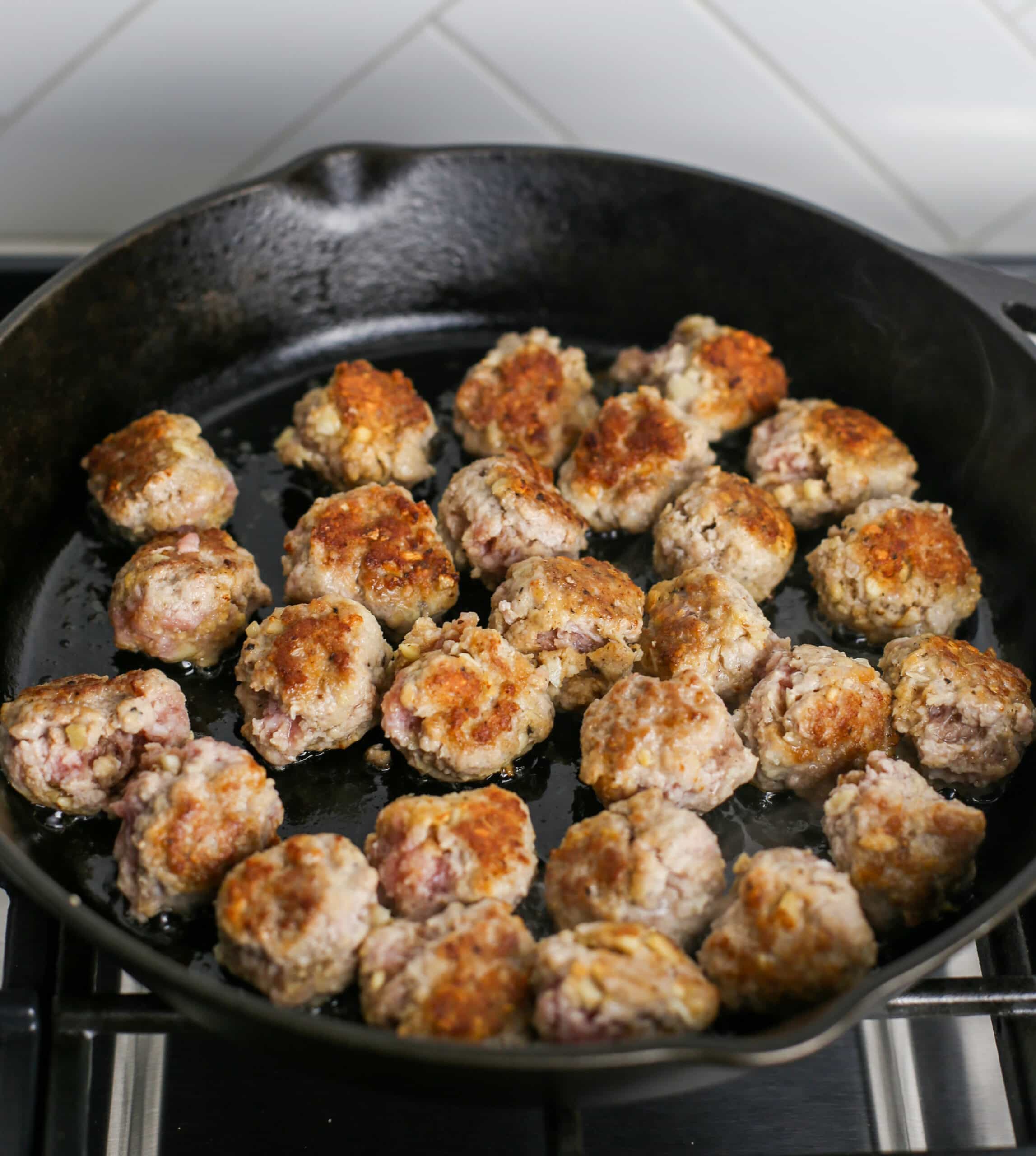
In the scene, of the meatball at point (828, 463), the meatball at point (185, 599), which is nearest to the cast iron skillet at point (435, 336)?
the meatball at point (185, 599)

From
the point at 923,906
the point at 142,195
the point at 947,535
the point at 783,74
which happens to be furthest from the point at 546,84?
the point at 923,906

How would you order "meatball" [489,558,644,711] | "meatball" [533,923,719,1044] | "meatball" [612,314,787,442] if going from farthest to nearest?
1. "meatball" [612,314,787,442]
2. "meatball" [489,558,644,711]
3. "meatball" [533,923,719,1044]

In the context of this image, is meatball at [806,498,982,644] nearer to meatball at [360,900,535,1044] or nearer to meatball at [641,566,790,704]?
meatball at [641,566,790,704]

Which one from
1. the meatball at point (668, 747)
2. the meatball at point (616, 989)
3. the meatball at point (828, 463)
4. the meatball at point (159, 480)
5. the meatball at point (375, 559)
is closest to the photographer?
the meatball at point (616, 989)

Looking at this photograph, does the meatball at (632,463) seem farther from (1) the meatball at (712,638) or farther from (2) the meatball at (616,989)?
(2) the meatball at (616,989)

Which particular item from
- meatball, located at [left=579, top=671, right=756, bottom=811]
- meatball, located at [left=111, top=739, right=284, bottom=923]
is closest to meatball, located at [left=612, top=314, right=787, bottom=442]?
meatball, located at [left=579, top=671, right=756, bottom=811]

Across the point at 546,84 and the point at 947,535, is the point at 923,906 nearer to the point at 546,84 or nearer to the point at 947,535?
the point at 947,535

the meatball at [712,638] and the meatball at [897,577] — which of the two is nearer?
the meatball at [712,638]
